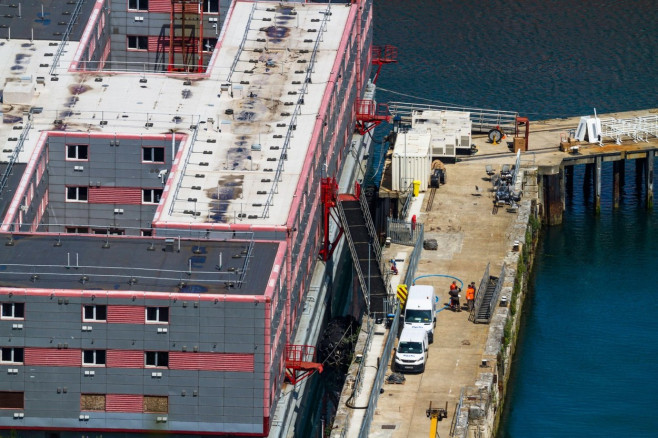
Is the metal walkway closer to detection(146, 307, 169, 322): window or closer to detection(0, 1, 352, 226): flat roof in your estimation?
detection(0, 1, 352, 226): flat roof

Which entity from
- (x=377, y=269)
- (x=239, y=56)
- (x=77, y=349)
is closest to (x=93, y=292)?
(x=77, y=349)

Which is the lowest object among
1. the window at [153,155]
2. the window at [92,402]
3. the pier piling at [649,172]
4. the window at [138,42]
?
the window at [92,402]

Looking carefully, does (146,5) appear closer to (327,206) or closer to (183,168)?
(327,206)

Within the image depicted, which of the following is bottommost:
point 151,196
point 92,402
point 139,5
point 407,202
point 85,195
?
point 92,402

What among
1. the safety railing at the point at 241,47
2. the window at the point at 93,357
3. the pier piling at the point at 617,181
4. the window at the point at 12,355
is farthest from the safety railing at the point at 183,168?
the pier piling at the point at 617,181

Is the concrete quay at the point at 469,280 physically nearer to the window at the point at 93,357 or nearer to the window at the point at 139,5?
the window at the point at 93,357

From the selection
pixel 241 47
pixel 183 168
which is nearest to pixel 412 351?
pixel 183 168
